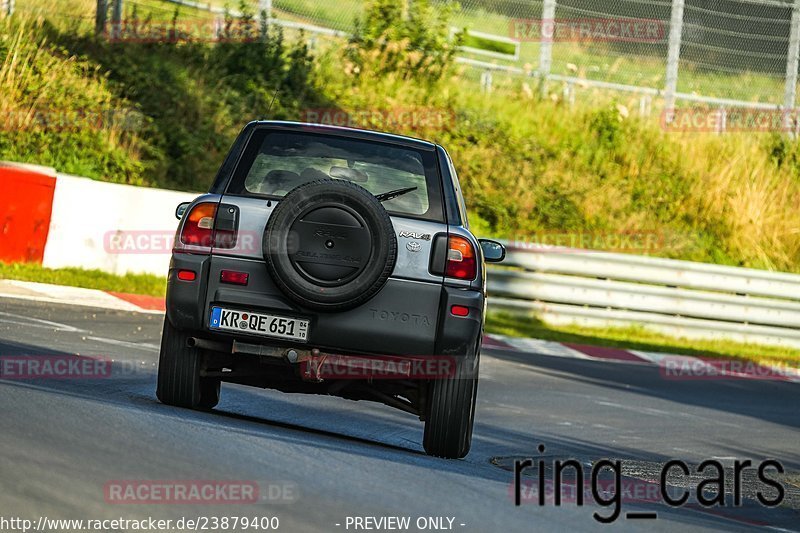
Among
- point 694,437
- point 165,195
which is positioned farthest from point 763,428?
point 165,195

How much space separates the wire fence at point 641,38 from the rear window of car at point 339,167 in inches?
680

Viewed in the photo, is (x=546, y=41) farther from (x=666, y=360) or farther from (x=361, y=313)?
(x=361, y=313)

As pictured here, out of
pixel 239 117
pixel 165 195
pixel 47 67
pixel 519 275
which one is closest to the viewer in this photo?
pixel 165 195

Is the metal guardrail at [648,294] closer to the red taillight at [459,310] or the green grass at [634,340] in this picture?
the green grass at [634,340]

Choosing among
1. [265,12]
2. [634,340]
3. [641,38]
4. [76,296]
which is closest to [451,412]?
[76,296]

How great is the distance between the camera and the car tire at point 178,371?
7.55 m

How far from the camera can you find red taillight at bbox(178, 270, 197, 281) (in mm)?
7344

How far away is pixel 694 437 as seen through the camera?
10805 millimetres

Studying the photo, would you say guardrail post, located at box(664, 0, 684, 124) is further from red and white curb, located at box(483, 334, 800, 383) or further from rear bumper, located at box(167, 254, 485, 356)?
rear bumper, located at box(167, 254, 485, 356)

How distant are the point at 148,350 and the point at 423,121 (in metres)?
14.2

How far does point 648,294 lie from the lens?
1900cm

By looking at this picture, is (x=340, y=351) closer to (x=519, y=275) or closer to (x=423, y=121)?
(x=519, y=275)

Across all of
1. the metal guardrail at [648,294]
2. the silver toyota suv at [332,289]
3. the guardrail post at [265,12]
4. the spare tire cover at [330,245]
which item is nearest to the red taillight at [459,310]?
the silver toyota suv at [332,289]

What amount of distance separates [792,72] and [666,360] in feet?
35.9
